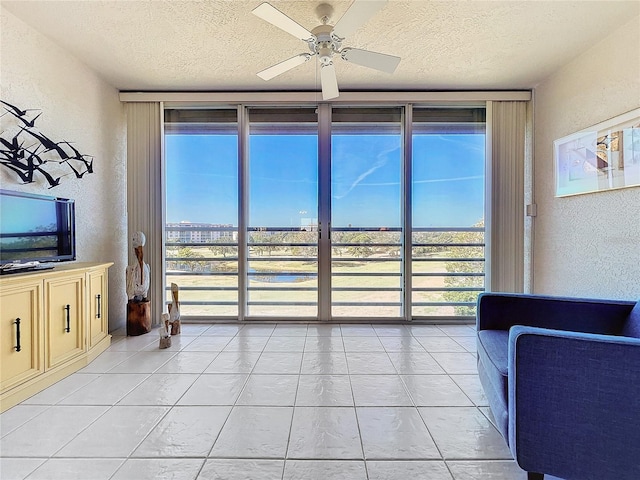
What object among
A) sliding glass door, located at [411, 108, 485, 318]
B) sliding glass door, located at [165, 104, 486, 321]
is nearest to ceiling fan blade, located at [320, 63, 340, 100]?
sliding glass door, located at [165, 104, 486, 321]

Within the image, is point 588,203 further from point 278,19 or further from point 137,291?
point 137,291

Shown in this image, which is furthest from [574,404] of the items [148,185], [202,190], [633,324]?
[148,185]

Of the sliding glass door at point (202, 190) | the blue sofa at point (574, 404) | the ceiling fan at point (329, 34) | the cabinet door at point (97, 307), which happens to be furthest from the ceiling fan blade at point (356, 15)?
the cabinet door at point (97, 307)

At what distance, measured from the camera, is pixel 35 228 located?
Result: 235 cm

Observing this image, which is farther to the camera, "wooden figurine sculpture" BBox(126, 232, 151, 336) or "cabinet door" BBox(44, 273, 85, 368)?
"wooden figurine sculpture" BBox(126, 232, 151, 336)

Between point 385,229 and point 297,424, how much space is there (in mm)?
2593

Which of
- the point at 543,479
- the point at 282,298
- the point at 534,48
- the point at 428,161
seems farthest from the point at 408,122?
the point at 543,479

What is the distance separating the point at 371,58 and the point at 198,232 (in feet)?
9.13

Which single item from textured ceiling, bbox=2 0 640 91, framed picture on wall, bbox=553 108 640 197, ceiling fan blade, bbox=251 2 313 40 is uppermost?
textured ceiling, bbox=2 0 640 91

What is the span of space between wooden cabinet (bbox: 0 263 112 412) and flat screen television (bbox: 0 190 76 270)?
0.60 feet

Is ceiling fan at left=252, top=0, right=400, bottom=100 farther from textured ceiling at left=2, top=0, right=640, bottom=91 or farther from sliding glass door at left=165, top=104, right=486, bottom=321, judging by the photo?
sliding glass door at left=165, top=104, right=486, bottom=321

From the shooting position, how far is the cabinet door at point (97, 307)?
2.70m

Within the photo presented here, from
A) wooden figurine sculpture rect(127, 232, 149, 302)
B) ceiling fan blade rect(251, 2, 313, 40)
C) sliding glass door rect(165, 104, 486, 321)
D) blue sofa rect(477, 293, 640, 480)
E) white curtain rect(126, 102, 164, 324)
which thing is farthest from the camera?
sliding glass door rect(165, 104, 486, 321)

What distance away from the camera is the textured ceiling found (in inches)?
90.0
